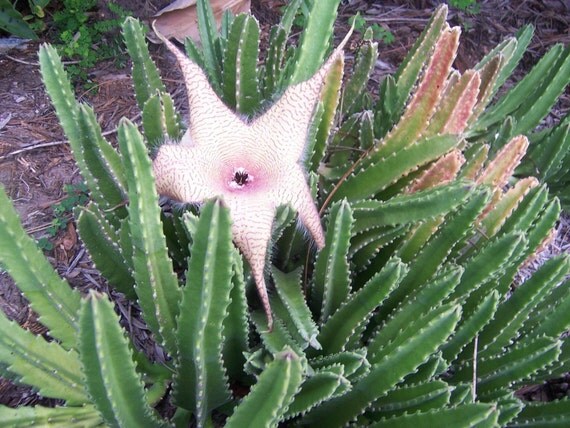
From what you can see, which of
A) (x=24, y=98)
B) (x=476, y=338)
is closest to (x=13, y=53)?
(x=24, y=98)

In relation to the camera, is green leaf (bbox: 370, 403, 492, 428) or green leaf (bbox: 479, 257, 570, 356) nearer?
green leaf (bbox: 370, 403, 492, 428)

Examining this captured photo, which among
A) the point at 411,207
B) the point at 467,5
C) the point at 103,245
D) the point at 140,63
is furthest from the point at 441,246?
the point at 467,5

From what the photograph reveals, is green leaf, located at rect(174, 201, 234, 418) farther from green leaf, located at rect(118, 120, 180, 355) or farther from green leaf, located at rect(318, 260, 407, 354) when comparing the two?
green leaf, located at rect(318, 260, 407, 354)

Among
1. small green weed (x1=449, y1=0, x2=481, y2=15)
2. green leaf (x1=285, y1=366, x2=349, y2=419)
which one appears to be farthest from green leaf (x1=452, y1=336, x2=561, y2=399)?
small green weed (x1=449, y1=0, x2=481, y2=15)

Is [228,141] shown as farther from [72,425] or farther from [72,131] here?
[72,425]

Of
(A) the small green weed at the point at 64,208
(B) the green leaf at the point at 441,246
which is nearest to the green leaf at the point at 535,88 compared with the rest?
(B) the green leaf at the point at 441,246

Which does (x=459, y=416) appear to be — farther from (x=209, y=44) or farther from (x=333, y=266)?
(x=209, y=44)
